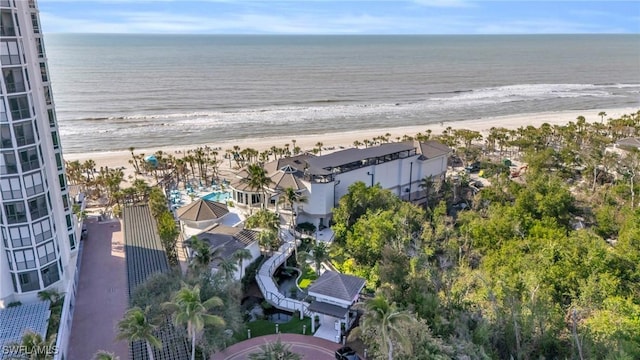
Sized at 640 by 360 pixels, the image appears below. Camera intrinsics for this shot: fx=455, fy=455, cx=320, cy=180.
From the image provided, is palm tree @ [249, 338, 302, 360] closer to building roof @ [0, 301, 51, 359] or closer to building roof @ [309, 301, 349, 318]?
building roof @ [309, 301, 349, 318]

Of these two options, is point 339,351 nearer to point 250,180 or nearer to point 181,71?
point 250,180

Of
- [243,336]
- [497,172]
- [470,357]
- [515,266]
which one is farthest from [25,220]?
[497,172]

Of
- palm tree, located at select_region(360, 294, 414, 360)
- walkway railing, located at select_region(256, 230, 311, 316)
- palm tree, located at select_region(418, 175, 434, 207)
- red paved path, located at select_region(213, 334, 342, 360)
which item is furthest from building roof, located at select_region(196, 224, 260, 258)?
palm tree, located at select_region(418, 175, 434, 207)

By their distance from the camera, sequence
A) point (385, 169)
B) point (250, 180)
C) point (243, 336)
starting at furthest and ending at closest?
point (385, 169), point (250, 180), point (243, 336)

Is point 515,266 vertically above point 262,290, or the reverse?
point 515,266

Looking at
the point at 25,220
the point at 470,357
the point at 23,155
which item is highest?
the point at 23,155

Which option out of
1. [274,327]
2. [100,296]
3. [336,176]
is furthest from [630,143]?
[100,296]

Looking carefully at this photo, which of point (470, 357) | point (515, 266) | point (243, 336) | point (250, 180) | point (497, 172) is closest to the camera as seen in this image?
point (470, 357)

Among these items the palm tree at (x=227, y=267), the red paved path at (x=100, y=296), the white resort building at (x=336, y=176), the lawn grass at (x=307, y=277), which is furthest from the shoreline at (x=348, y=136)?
the palm tree at (x=227, y=267)
